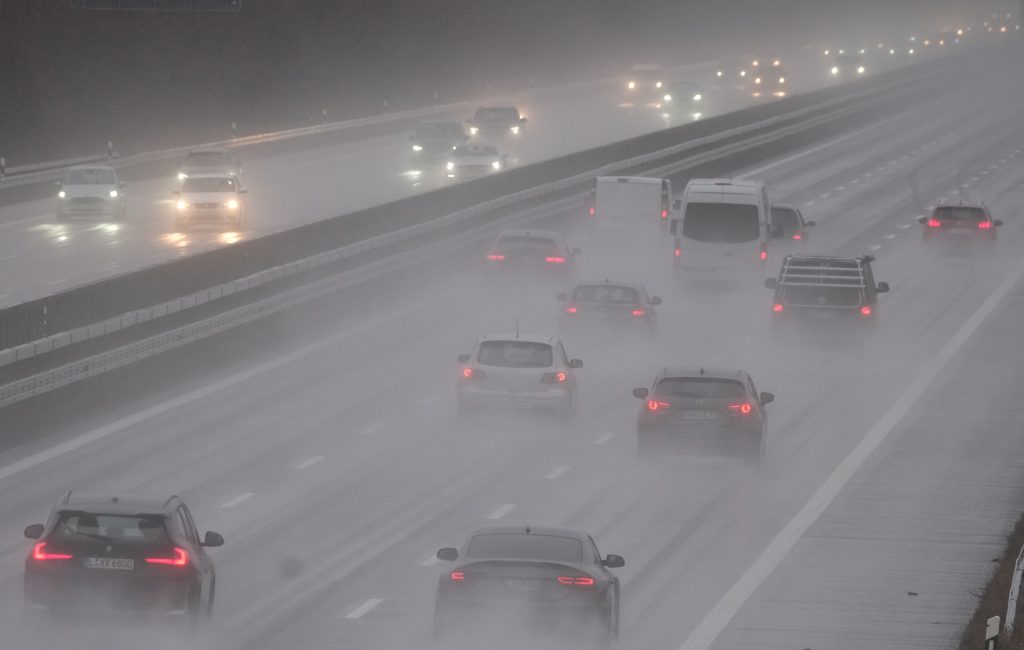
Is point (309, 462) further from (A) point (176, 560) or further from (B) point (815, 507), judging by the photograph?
(A) point (176, 560)

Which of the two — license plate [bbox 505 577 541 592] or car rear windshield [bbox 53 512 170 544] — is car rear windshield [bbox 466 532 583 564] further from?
car rear windshield [bbox 53 512 170 544]

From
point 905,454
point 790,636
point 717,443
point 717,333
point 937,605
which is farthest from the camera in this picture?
point 717,333

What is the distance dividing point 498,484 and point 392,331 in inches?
628

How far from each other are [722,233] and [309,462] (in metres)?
18.9

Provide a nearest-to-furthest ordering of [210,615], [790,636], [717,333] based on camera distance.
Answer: [210,615], [790,636], [717,333]

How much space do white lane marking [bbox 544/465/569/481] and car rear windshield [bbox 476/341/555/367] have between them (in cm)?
233

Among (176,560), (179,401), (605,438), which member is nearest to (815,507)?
(605,438)

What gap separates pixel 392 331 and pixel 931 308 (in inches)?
455

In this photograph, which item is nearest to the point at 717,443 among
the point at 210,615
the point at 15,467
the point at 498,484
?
the point at 498,484

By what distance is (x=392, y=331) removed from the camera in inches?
1624

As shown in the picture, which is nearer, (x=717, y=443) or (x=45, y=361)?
(x=717, y=443)

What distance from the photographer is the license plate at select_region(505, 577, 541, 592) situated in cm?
1509

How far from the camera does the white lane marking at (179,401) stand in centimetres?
2731

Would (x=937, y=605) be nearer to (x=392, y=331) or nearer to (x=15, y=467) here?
(x=15, y=467)
